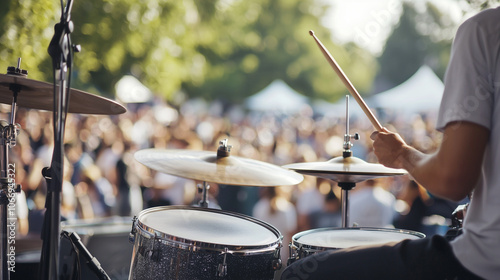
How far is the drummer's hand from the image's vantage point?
6.04 ft

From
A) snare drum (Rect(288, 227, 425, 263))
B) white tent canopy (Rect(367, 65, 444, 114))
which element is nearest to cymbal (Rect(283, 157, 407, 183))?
snare drum (Rect(288, 227, 425, 263))

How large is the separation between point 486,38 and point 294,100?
1456 cm

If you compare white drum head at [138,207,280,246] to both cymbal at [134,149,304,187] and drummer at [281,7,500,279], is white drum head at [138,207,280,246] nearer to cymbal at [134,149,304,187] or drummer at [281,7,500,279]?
cymbal at [134,149,304,187]

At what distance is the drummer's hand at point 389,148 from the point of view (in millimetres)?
1840

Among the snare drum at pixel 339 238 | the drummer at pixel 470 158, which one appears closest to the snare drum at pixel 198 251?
the snare drum at pixel 339 238

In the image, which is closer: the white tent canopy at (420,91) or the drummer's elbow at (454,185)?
the drummer's elbow at (454,185)

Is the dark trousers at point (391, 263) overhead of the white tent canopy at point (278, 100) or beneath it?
beneath

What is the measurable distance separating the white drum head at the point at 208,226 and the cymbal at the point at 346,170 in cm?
43

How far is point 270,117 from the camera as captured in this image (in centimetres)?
1855

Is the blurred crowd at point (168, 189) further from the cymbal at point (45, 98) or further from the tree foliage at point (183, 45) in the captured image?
the tree foliage at point (183, 45)

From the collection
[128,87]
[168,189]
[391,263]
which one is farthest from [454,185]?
[128,87]

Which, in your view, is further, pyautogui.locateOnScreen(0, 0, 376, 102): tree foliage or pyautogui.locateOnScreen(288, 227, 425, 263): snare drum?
pyautogui.locateOnScreen(0, 0, 376, 102): tree foliage

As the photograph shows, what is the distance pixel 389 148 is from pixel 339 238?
99 centimetres

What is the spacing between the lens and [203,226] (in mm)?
2904
